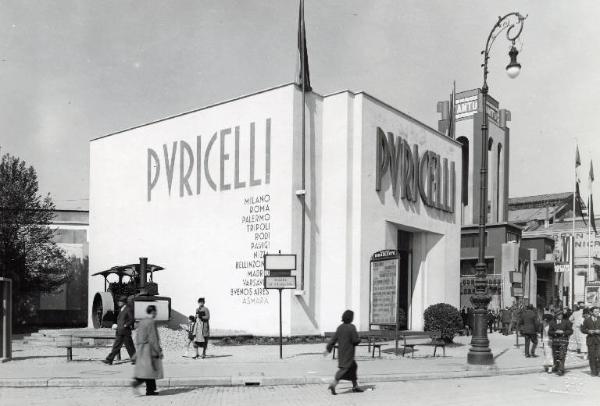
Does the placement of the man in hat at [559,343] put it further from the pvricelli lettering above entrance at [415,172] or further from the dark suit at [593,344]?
the pvricelli lettering above entrance at [415,172]

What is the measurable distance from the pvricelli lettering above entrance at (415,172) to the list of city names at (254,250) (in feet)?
15.8

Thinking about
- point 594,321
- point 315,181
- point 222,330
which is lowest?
point 222,330

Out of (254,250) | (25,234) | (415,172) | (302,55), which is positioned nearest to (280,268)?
(254,250)

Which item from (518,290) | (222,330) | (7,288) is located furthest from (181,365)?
(518,290)

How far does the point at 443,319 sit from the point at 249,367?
9095 millimetres

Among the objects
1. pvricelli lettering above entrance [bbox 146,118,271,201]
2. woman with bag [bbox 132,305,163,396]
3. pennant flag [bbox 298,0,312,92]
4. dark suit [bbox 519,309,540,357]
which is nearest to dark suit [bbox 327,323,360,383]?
woman with bag [bbox 132,305,163,396]

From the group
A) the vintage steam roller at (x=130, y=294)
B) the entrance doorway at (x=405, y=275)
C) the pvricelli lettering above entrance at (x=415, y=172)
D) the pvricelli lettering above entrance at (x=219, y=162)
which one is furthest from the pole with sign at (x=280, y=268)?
the entrance doorway at (x=405, y=275)

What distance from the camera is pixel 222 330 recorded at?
25203mm

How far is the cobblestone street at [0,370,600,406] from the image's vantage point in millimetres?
10891

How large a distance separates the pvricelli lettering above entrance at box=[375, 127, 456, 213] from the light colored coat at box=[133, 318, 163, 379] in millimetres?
15850

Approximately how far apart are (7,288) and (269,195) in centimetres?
1086

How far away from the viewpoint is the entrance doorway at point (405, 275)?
2997 centimetres

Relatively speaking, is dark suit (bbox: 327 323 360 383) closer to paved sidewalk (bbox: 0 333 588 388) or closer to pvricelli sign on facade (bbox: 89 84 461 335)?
paved sidewalk (bbox: 0 333 588 388)

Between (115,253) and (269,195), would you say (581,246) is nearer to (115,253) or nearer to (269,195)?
(269,195)
